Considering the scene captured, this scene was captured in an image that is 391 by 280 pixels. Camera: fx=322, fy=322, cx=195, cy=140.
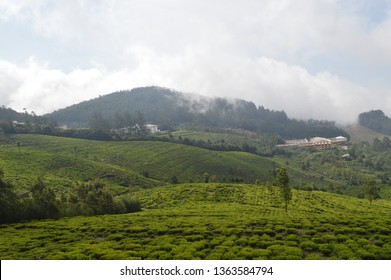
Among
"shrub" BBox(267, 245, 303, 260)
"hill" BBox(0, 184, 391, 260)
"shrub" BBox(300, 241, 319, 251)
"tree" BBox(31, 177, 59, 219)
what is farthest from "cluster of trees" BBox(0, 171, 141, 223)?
"shrub" BBox(300, 241, 319, 251)

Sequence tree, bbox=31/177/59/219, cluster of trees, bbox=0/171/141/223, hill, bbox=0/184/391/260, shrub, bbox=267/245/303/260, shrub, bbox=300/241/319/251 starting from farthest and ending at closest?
tree, bbox=31/177/59/219, cluster of trees, bbox=0/171/141/223, shrub, bbox=300/241/319/251, hill, bbox=0/184/391/260, shrub, bbox=267/245/303/260

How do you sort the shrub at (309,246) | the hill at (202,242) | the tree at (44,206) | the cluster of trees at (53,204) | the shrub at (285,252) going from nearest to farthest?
the shrub at (285,252) → the hill at (202,242) → the shrub at (309,246) → the cluster of trees at (53,204) → the tree at (44,206)

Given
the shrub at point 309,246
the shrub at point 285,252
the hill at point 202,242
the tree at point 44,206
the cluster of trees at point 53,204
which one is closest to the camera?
the shrub at point 285,252

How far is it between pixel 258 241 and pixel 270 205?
82388 mm

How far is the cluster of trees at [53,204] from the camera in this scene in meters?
60.0

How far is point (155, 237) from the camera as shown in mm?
39625

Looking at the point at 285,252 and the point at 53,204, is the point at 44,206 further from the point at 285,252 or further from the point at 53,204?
the point at 285,252

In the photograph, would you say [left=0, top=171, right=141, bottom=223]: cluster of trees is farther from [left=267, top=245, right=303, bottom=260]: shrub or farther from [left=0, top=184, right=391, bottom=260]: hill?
[left=267, top=245, right=303, bottom=260]: shrub

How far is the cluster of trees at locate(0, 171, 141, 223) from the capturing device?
197ft

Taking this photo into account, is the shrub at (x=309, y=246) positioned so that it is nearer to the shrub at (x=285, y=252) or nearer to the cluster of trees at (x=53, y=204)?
the shrub at (x=285, y=252)

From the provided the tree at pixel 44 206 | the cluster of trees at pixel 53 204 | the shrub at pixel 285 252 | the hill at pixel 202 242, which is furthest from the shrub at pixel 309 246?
the tree at pixel 44 206

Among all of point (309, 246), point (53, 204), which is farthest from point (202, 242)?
point (53, 204)

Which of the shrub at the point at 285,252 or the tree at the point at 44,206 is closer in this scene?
the shrub at the point at 285,252
